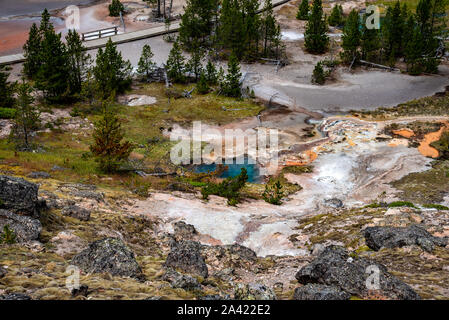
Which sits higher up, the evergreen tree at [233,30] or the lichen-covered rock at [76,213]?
the evergreen tree at [233,30]

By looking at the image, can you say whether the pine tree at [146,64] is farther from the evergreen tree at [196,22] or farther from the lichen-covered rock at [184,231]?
the lichen-covered rock at [184,231]

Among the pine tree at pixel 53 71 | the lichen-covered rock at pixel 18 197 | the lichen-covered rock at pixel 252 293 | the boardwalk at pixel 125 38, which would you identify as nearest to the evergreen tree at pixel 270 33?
the boardwalk at pixel 125 38

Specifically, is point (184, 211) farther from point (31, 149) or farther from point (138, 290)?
point (31, 149)

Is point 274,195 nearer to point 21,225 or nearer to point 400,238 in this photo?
point 400,238

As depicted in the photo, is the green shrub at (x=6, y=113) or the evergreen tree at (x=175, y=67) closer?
the green shrub at (x=6, y=113)

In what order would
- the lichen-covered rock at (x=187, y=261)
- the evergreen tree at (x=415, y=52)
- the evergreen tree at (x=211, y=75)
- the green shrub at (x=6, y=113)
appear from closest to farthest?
the lichen-covered rock at (x=187, y=261)
the green shrub at (x=6, y=113)
the evergreen tree at (x=211, y=75)
the evergreen tree at (x=415, y=52)

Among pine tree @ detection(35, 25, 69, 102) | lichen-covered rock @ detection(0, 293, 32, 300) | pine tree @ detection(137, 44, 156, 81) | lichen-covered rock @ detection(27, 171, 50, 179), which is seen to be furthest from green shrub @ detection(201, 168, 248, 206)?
pine tree @ detection(137, 44, 156, 81)

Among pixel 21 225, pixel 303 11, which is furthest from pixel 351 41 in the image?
pixel 21 225

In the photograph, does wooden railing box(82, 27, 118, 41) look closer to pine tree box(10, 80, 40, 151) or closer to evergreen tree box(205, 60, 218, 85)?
evergreen tree box(205, 60, 218, 85)
